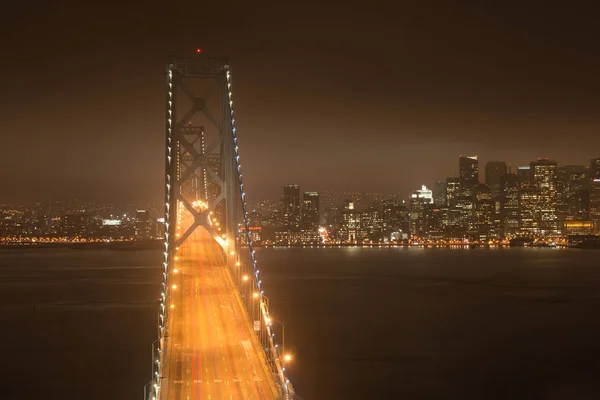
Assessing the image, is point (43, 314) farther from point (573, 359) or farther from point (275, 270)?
point (275, 270)

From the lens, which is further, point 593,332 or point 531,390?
point 593,332

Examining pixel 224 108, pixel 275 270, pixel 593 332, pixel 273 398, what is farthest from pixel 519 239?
pixel 273 398

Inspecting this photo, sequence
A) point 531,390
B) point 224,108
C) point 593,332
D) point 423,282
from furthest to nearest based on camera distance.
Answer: point 423,282 < point 593,332 < point 224,108 < point 531,390

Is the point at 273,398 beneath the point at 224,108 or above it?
beneath

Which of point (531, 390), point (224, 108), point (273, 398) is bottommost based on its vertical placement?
point (531, 390)

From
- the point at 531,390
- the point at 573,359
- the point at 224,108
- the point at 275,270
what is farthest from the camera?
the point at 275,270

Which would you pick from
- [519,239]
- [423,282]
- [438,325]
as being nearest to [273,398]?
[438,325]
